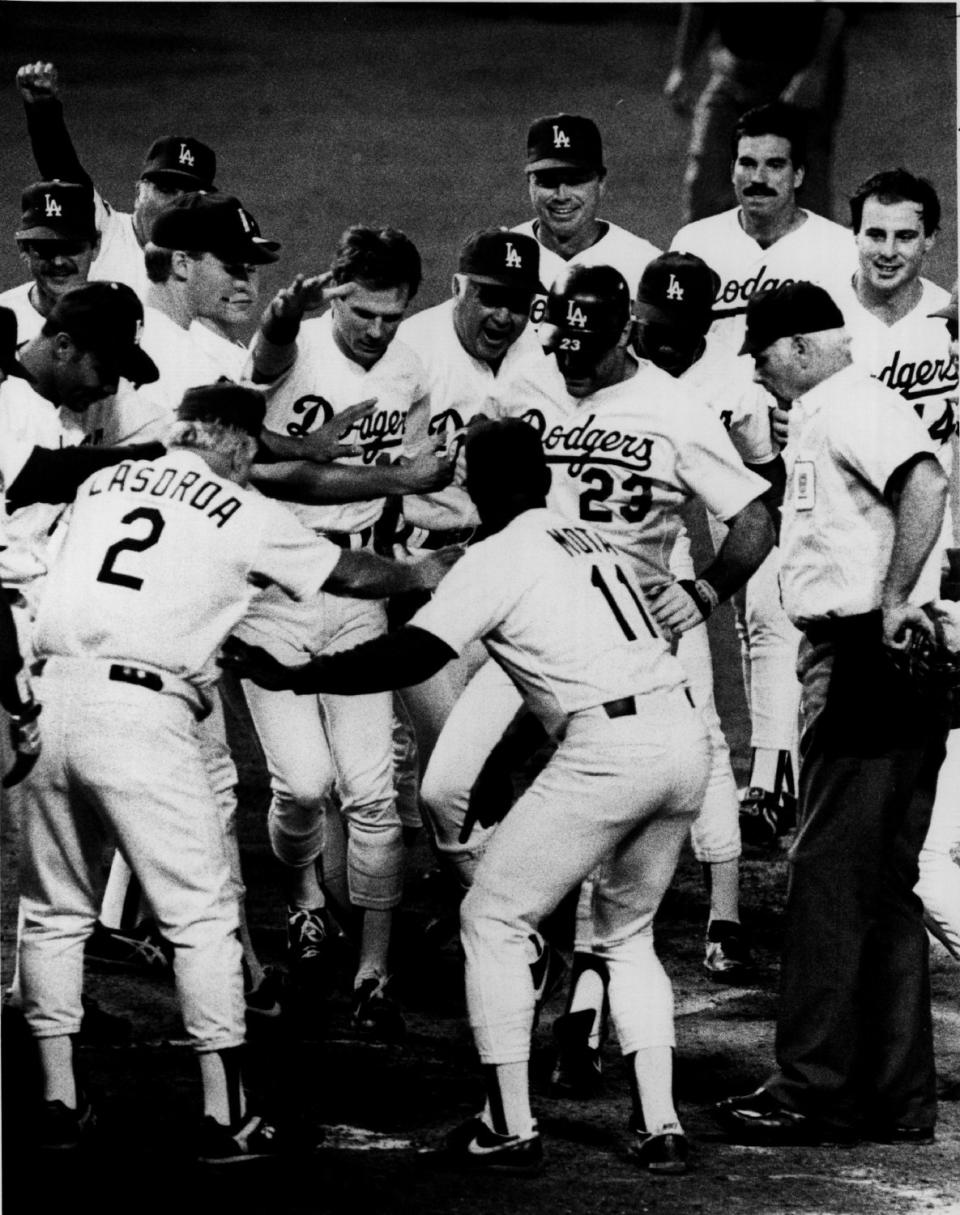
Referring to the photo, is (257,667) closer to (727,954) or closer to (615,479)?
(615,479)

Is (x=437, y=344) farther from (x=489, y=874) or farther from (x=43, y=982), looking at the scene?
(x=43, y=982)

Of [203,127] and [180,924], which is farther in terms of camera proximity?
[203,127]

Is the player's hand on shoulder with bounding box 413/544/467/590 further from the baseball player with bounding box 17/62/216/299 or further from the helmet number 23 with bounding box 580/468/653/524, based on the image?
the baseball player with bounding box 17/62/216/299

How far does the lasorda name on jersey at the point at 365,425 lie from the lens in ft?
16.3

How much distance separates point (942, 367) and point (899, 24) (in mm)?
3029

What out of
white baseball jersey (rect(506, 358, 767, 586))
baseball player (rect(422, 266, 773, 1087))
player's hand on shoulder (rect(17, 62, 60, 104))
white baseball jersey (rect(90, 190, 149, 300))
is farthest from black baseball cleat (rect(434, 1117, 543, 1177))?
player's hand on shoulder (rect(17, 62, 60, 104))

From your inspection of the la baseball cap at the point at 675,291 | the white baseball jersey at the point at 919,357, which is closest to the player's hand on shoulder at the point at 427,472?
the la baseball cap at the point at 675,291

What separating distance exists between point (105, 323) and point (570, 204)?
1.89 m

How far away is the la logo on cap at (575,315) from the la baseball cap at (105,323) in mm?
984

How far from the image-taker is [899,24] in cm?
789

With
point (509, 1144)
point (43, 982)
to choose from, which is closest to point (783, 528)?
point (509, 1144)

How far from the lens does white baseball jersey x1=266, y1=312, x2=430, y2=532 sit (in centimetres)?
495

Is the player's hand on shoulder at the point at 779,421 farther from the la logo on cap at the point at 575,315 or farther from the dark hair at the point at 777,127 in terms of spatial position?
the la logo on cap at the point at 575,315

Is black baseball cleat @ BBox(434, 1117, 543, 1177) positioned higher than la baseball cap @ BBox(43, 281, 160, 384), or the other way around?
la baseball cap @ BBox(43, 281, 160, 384)
